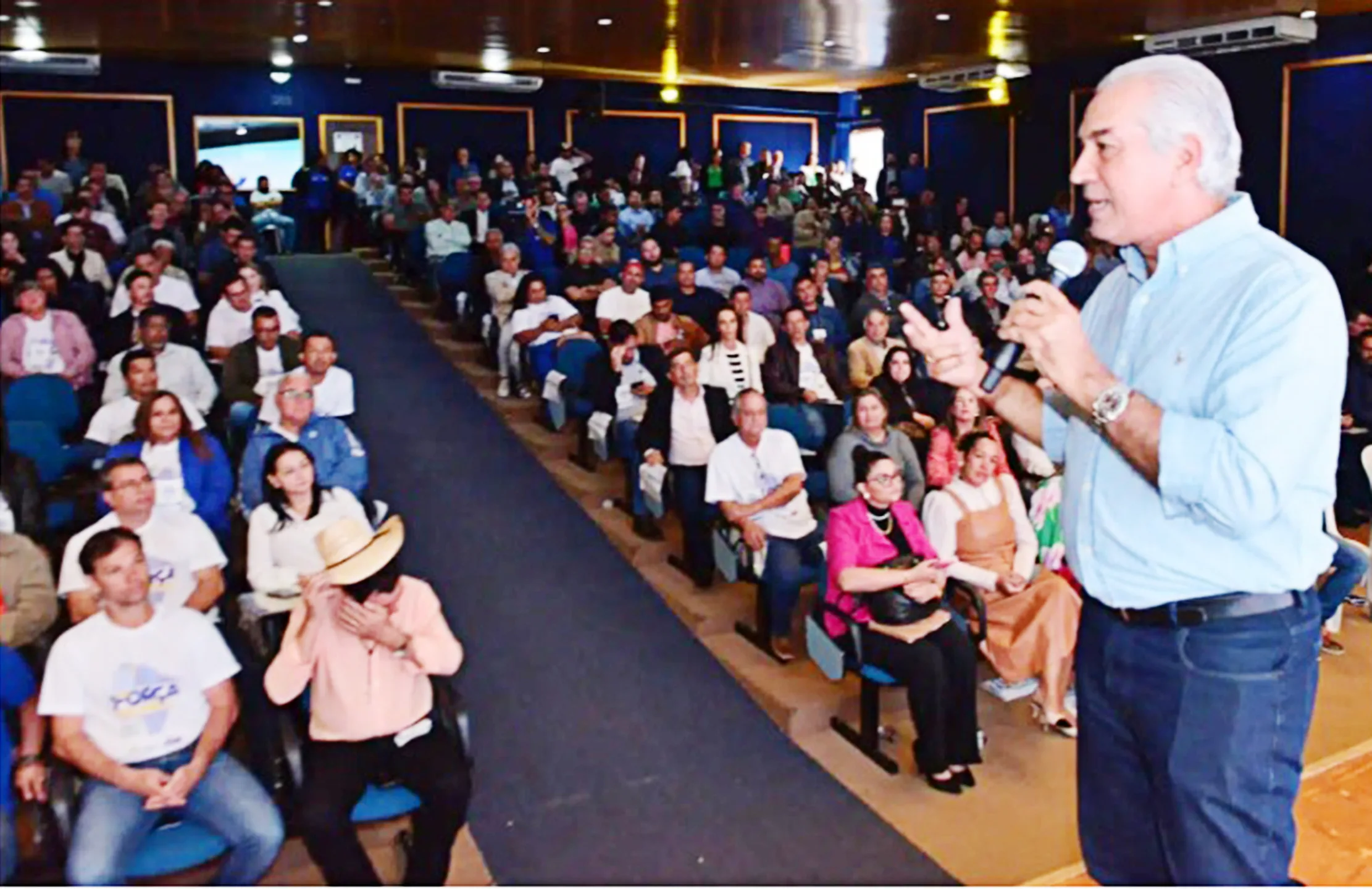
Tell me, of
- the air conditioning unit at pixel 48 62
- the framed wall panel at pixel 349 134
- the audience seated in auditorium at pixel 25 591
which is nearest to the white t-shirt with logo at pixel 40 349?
the audience seated in auditorium at pixel 25 591

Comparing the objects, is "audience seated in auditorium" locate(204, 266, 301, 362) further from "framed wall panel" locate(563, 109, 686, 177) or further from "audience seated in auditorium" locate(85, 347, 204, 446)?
"framed wall panel" locate(563, 109, 686, 177)

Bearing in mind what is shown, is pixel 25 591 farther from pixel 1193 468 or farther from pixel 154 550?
pixel 1193 468

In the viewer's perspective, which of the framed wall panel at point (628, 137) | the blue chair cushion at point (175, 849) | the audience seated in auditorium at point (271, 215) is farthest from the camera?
the framed wall panel at point (628, 137)

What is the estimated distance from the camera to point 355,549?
300 centimetres

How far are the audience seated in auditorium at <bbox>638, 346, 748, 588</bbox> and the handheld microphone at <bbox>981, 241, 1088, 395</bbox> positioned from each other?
10.6ft

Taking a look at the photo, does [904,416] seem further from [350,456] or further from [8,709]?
[8,709]

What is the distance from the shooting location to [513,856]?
3207 millimetres

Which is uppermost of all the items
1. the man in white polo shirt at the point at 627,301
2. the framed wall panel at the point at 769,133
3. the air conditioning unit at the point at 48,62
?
the air conditioning unit at the point at 48,62

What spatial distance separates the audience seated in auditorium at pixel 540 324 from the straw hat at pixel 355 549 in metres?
3.89

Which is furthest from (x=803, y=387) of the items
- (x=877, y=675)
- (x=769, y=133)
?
(x=769, y=133)

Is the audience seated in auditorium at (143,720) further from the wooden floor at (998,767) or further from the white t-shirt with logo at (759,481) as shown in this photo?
the white t-shirt with logo at (759,481)

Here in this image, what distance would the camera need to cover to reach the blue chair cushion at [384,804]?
2.90 metres

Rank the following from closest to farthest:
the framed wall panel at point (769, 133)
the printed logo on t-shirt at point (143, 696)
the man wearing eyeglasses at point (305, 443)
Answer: the printed logo on t-shirt at point (143, 696) → the man wearing eyeglasses at point (305, 443) → the framed wall panel at point (769, 133)

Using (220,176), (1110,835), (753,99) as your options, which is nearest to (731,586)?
(1110,835)
